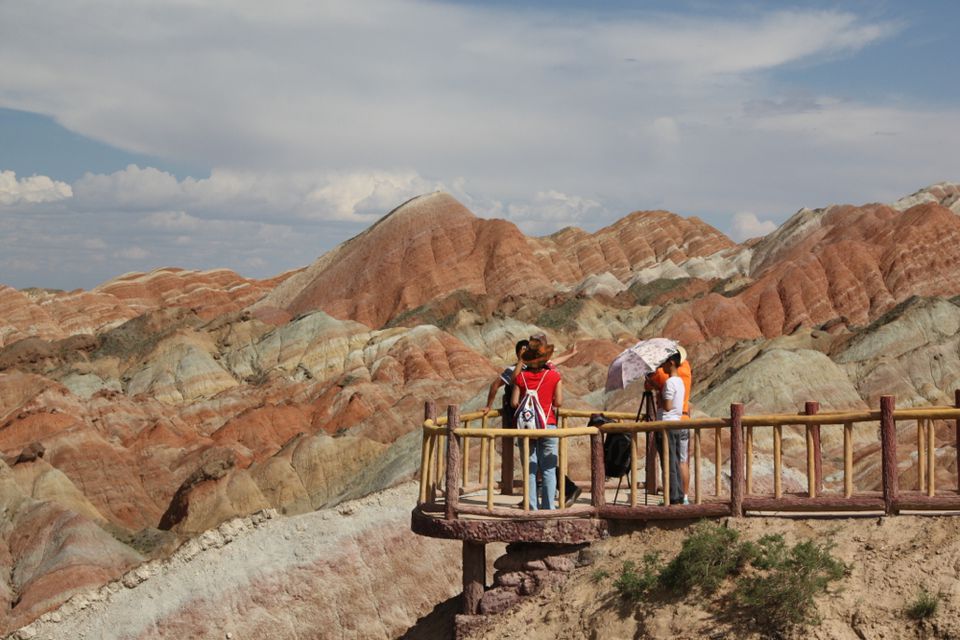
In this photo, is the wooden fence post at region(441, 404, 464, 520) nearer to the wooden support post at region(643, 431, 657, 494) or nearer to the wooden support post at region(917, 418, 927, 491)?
the wooden support post at region(643, 431, 657, 494)

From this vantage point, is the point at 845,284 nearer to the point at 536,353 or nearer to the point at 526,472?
the point at 536,353

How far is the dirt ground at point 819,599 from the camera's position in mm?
10219

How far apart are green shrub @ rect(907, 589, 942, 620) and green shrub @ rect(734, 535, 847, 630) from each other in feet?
2.28

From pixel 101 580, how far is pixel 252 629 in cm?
1057

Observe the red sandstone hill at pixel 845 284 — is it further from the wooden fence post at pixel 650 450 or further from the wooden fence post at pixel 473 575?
the wooden fence post at pixel 473 575

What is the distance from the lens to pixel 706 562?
440 inches

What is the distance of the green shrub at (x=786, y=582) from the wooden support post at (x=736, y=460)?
0.74 m

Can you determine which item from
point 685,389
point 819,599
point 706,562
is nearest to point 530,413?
point 685,389

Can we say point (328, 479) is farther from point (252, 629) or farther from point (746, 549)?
point (746, 549)

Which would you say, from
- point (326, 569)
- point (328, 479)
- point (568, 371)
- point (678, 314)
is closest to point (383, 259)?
point (678, 314)

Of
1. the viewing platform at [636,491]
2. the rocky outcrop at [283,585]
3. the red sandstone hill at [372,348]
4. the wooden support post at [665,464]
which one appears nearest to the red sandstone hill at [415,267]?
the red sandstone hill at [372,348]

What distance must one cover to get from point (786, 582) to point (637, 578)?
1538 millimetres

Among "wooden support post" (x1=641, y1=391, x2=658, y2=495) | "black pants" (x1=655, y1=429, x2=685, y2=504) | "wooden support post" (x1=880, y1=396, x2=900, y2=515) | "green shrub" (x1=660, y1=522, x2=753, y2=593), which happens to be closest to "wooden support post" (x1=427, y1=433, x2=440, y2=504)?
"wooden support post" (x1=641, y1=391, x2=658, y2=495)

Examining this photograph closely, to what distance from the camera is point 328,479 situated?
40.2 meters
